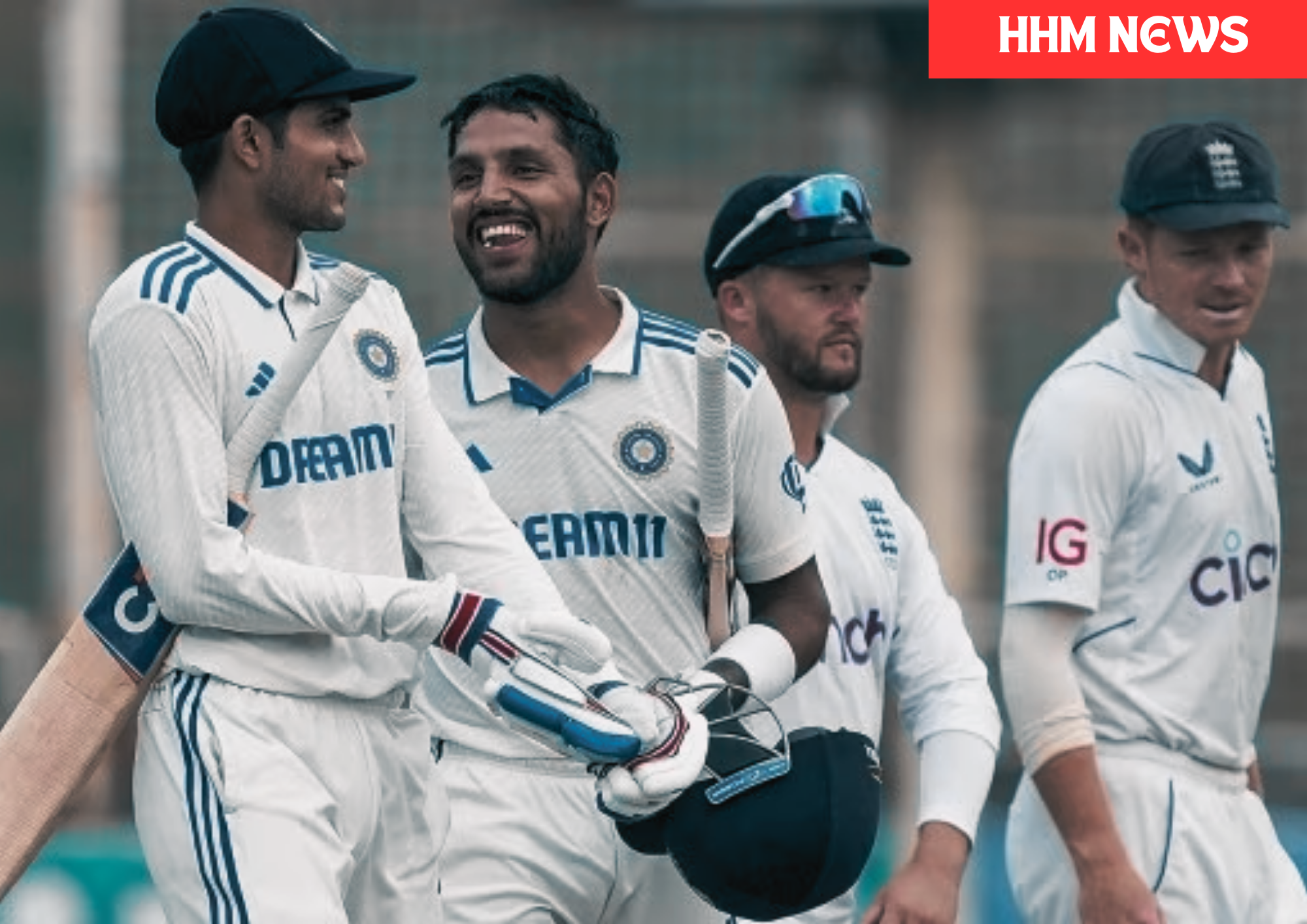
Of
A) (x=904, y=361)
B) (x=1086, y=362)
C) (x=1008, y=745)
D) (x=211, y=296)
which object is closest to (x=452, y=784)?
(x=211, y=296)

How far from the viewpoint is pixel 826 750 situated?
6.07 meters

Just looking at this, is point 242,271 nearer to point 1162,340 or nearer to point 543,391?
point 543,391

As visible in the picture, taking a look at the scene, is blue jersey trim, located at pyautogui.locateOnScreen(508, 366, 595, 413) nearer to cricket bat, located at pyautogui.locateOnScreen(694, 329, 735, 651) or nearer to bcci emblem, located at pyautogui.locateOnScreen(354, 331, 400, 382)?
cricket bat, located at pyautogui.locateOnScreen(694, 329, 735, 651)

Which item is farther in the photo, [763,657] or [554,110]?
[554,110]

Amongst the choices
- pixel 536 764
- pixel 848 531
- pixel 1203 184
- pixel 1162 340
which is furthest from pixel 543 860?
pixel 1203 184

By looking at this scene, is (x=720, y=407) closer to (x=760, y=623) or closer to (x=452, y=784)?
(x=760, y=623)

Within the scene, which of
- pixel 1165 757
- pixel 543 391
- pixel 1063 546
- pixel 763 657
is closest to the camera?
pixel 763 657

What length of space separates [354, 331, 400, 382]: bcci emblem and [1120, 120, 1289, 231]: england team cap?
194 centimetres

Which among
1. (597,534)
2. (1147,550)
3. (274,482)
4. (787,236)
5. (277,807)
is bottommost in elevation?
(277,807)

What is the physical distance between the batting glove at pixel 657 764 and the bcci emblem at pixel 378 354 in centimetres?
72

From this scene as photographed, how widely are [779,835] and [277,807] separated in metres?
0.86

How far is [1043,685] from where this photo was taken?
709cm

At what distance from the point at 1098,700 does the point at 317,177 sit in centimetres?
216

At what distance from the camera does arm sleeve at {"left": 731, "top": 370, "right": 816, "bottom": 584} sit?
21.5 feet
